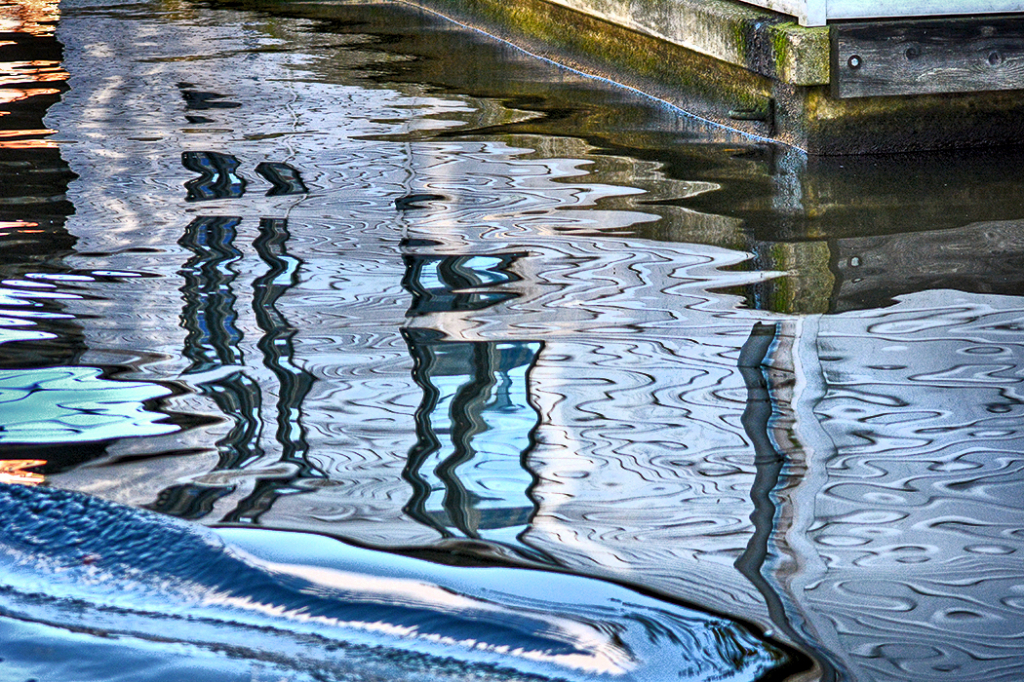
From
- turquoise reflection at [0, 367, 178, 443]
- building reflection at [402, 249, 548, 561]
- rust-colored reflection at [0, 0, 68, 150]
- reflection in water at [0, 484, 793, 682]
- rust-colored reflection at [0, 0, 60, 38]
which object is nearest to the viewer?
reflection in water at [0, 484, 793, 682]

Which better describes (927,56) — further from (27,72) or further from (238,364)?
(27,72)

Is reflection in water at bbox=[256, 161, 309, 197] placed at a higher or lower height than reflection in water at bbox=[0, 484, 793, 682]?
higher

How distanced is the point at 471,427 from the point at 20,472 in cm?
90

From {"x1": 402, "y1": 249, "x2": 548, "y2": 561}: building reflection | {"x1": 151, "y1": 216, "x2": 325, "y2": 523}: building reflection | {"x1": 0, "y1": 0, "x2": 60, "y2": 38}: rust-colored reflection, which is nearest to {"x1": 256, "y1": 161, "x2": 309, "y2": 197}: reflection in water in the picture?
{"x1": 151, "y1": 216, "x2": 325, "y2": 523}: building reflection

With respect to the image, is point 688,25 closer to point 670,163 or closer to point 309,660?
point 670,163

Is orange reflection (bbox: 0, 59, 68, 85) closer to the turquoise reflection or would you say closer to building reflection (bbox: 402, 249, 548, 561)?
building reflection (bbox: 402, 249, 548, 561)

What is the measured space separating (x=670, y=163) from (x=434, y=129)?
3.87 ft

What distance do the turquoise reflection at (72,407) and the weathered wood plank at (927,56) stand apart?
3.29m

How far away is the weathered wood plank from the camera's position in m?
4.89

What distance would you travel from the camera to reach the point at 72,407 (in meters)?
2.68

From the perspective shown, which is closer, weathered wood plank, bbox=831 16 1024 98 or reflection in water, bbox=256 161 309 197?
reflection in water, bbox=256 161 309 197

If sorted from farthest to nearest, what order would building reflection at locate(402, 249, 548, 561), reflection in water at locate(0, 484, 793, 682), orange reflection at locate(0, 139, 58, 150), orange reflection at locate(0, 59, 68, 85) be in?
orange reflection at locate(0, 59, 68, 85) < orange reflection at locate(0, 139, 58, 150) < building reflection at locate(402, 249, 548, 561) < reflection in water at locate(0, 484, 793, 682)

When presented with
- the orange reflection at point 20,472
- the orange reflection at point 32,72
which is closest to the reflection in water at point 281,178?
the orange reflection at point 20,472

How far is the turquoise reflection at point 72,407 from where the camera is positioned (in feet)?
8.36
